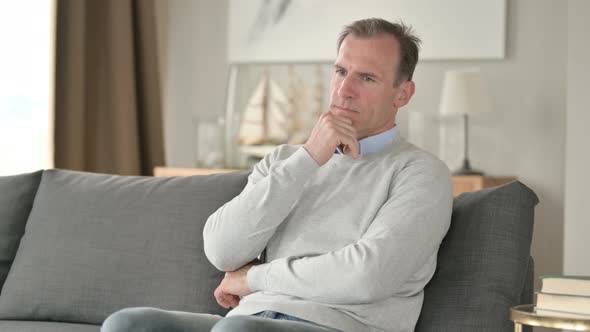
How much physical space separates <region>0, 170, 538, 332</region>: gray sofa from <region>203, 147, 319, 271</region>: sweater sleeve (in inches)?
12.7

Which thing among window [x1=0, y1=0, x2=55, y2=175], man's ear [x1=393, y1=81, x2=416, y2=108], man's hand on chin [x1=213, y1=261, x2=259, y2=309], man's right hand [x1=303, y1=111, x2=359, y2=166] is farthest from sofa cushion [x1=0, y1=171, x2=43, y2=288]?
window [x1=0, y1=0, x2=55, y2=175]

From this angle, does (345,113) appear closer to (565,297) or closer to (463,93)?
(565,297)

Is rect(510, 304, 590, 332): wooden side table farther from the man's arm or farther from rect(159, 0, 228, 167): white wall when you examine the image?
rect(159, 0, 228, 167): white wall

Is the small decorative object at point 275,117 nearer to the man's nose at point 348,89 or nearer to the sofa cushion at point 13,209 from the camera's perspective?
the sofa cushion at point 13,209

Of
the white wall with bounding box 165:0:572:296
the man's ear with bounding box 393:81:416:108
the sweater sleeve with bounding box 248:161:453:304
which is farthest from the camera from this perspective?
the white wall with bounding box 165:0:572:296

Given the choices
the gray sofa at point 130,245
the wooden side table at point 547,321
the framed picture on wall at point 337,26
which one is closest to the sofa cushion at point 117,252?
the gray sofa at point 130,245

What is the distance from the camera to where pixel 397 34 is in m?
2.25

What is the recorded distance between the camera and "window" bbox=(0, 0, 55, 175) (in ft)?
14.3

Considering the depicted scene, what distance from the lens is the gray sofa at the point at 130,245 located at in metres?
2.15

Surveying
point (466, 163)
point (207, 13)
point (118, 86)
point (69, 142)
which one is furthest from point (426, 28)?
point (69, 142)

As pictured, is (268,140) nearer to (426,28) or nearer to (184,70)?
(184,70)

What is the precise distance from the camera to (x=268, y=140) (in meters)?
5.03

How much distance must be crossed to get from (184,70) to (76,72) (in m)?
0.93

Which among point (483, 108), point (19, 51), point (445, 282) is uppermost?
point (19, 51)
